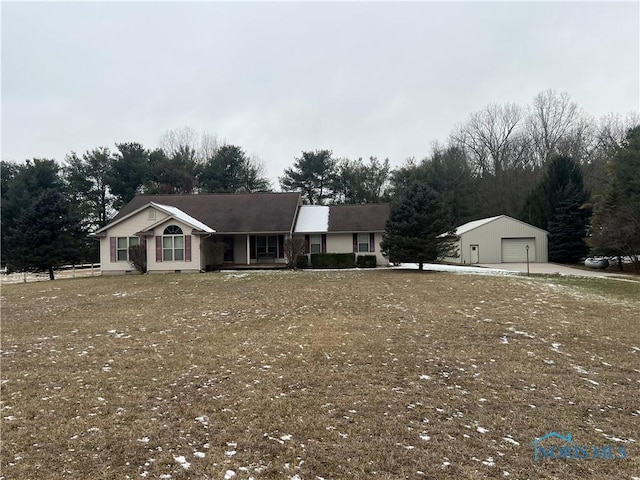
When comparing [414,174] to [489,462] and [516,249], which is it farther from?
[489,462]

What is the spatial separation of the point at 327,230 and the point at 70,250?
52.0ft

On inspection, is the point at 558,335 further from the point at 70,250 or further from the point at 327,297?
the point at 70,250

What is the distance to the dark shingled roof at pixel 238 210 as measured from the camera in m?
25.6

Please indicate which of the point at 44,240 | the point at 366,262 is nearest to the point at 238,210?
the point at 366,262

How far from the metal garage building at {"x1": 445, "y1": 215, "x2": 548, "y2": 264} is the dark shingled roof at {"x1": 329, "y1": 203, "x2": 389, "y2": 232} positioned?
1064cm

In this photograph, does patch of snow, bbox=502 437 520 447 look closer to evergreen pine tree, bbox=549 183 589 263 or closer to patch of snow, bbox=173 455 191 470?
patch of snow, bbox=173 455 191 470

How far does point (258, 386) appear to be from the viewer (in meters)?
5.62

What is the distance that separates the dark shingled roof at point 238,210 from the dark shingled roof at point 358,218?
278 centimetres

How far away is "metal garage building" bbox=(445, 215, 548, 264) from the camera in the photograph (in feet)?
111

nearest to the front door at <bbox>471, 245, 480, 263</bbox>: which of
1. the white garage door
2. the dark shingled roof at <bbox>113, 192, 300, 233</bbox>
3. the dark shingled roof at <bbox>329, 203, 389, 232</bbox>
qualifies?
the white garage door

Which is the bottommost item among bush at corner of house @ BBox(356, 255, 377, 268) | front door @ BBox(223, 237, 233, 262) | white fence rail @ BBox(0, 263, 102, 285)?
white fence rail @ BBox(0, 263, 102, 285)

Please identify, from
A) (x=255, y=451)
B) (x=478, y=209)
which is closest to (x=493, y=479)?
(x=255, y=451)

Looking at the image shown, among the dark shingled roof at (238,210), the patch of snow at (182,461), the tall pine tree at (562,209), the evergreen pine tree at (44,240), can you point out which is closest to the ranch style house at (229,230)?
the dark shingled roof at (238,210)

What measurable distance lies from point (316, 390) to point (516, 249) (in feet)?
108
